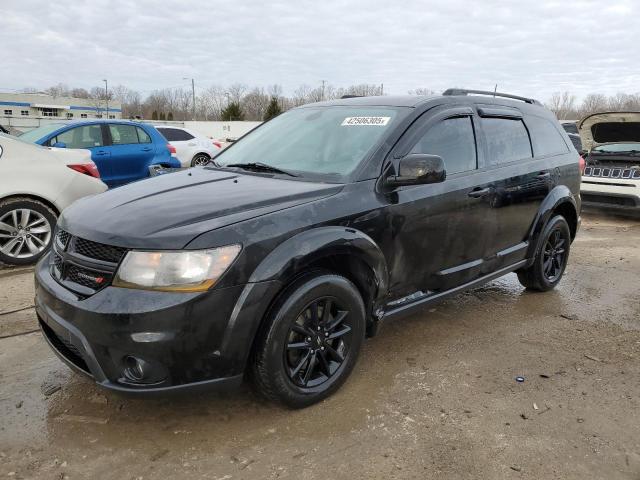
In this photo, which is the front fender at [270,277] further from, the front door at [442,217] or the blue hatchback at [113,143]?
the blue hatchback at [113,143]

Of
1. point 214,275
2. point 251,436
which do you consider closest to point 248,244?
point 214,275

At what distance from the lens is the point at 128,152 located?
920 centimetres

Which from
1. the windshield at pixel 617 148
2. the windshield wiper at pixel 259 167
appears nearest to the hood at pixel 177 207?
the windshield wiper at pixel 259 167

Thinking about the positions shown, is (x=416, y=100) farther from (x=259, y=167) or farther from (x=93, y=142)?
(x=93, y=142)

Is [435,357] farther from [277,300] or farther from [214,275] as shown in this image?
[214,275]

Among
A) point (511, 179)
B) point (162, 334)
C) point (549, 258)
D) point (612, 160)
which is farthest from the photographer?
point (612, 160)

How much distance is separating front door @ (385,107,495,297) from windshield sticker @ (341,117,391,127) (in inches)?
7.5

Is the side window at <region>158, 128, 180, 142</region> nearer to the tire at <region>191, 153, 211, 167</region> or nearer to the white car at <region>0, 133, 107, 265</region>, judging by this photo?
the tire at <region>191, 153, 211, 167</region>

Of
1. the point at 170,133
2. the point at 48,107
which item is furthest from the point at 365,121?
the point at 48,107

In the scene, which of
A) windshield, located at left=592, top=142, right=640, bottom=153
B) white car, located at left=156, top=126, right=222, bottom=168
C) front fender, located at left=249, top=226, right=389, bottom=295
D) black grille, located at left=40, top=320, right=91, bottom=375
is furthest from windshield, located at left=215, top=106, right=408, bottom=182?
white car, located at left=156, top=126, right=222, bottom=168

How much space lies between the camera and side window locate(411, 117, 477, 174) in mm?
3527

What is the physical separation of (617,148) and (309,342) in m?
9.85

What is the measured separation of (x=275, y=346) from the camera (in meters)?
2.63

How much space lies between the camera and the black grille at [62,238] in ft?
9.09
